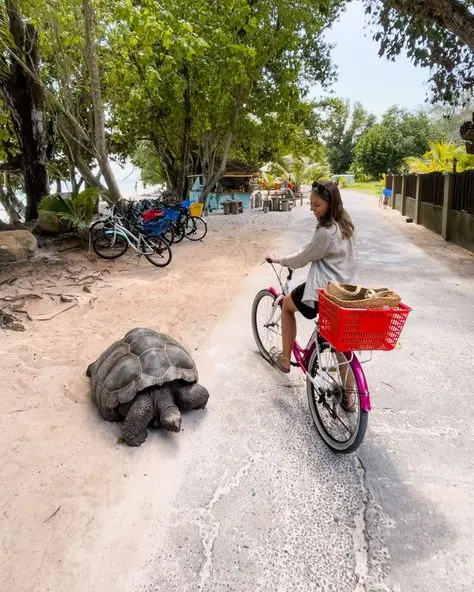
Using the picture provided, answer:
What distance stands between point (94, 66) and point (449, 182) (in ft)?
28.5

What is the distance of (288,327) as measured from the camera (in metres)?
3.56

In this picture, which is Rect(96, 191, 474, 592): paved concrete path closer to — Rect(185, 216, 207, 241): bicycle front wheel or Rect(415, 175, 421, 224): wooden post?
Rect(185, 216, 207, 241): bicycle front wheel

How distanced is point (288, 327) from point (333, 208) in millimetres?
1015

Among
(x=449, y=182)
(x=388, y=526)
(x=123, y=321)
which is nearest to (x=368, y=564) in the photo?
(x=388, y=526)

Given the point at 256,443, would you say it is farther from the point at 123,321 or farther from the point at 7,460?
the point at 123,321

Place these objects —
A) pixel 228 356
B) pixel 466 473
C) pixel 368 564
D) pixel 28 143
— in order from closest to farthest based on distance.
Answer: pixel 368 564 < pixel 466 473 < pixel 228 356 < pixel 28 143

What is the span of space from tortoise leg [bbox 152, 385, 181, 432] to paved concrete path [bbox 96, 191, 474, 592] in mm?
176

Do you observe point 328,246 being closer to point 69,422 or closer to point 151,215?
point 69,422

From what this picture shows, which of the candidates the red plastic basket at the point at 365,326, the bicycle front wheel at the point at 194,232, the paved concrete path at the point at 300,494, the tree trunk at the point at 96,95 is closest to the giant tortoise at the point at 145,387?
the paved concrete path at the point at 300,494

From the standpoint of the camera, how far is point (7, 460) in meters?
3.00

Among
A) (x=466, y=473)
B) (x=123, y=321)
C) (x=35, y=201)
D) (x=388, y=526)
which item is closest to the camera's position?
(x=388, y=526)

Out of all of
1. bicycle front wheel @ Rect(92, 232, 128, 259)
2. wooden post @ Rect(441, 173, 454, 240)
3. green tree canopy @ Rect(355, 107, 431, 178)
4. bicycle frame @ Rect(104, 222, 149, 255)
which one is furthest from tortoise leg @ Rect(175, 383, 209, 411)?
green tree canopy @ Rect(355, 107, 431, 178)

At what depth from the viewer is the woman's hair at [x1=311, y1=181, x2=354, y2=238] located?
2.99 m

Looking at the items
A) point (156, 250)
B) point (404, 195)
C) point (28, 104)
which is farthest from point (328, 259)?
point (404, 195)
